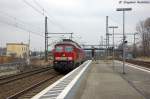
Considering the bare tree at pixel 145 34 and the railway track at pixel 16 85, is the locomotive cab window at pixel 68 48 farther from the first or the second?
the bare tree at pixel 145 34

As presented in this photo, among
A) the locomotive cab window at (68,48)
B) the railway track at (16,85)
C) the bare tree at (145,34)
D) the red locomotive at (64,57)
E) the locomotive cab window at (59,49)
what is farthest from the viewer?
the bare tree at (145,34)

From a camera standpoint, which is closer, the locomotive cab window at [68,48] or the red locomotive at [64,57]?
the red locomotive at [64,57]

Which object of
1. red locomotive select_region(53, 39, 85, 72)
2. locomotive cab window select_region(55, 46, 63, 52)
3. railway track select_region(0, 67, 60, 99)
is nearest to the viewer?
railway track select_region(0, 67, 60, 99)

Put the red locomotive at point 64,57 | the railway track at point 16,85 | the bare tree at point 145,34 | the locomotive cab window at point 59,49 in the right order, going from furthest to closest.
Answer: the bare tree at point 145,34 < the locomotive cab window at point 59,49 < the red locomotive at point 64,57 < the railway track at point 16,85

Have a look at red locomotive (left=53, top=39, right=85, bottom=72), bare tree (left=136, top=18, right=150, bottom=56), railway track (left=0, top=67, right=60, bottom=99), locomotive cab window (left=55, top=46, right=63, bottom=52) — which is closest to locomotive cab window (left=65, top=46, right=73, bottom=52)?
red locomotive (left=53, top=39, right=85, bottom=72)

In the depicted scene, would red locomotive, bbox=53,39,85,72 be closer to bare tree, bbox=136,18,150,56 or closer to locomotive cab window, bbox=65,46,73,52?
locomotive cab window, bbox=65,46,73,52

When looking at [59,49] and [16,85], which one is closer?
[16,85]

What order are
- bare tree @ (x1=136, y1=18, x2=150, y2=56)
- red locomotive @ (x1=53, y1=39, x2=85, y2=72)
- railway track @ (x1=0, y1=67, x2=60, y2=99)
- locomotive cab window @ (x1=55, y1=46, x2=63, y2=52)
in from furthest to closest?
bare tree @ (x1=136, y1=18, x2=150, y2=56) < locomotive cab window @ (x1=55, y1=46, x2=63, y2=52) < red locomotive @ (x1=53, y1=39, x2=85, y2=72) < railway track @ (x1=0, y1=67, x2=60, y2=99)

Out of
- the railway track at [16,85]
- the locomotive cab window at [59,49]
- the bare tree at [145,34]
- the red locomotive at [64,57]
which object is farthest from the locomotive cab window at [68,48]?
the bare tree at [145,34]

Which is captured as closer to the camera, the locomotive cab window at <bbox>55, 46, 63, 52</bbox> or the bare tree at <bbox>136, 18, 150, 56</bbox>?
the locomotive cab window at <bbox>55, 46, 63, 52</bbox>

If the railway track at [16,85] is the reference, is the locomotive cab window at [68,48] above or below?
above

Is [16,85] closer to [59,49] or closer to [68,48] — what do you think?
[59,49]

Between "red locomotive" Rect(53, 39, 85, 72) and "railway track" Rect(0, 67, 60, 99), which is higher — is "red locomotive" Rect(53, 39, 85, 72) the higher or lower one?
the higher one

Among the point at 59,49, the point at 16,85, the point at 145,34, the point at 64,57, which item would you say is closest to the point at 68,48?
the point at 59,49
